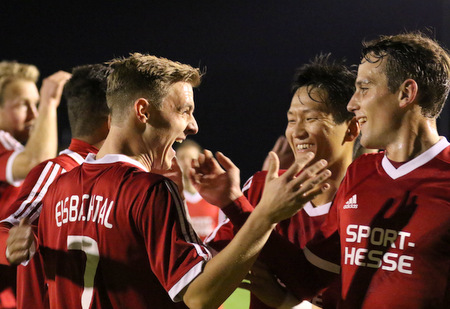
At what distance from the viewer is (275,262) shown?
6.85 feet

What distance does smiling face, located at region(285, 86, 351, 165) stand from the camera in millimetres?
2514

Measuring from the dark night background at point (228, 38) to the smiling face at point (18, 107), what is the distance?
9.05 meters

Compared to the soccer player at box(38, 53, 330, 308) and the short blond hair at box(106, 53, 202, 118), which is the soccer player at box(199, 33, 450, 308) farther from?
the short blond hair at box(106, 53, 202, 118)

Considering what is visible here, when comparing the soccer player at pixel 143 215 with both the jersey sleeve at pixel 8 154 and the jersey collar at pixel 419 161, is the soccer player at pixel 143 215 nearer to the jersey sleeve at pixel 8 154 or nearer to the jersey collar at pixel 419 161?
the jersey collar at pixel 419 161

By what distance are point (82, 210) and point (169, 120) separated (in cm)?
43

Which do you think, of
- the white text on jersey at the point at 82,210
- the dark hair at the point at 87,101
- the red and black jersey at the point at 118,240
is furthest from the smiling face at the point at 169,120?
the dark hair at the point at 87,101

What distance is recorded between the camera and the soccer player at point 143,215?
1.51m

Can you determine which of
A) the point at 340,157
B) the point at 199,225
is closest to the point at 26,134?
the point at 340,157

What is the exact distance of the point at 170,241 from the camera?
162cm

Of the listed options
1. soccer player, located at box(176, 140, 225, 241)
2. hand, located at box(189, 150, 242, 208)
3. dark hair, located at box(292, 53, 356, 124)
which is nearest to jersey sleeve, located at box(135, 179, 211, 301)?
hand, located at box(189, 150, 242, 208)

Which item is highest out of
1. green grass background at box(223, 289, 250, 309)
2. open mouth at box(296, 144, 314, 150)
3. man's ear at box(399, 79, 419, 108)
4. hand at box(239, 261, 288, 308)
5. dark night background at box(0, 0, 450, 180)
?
dark night background at box(0, 0, 450, 180)

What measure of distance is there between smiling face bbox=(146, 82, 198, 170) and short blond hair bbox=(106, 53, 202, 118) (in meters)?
0.02

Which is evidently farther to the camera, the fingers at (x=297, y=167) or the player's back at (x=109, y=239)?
the player's back at (x=109, y=239)

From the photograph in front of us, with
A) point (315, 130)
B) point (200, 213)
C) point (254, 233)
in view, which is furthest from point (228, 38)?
point (254, 233)
